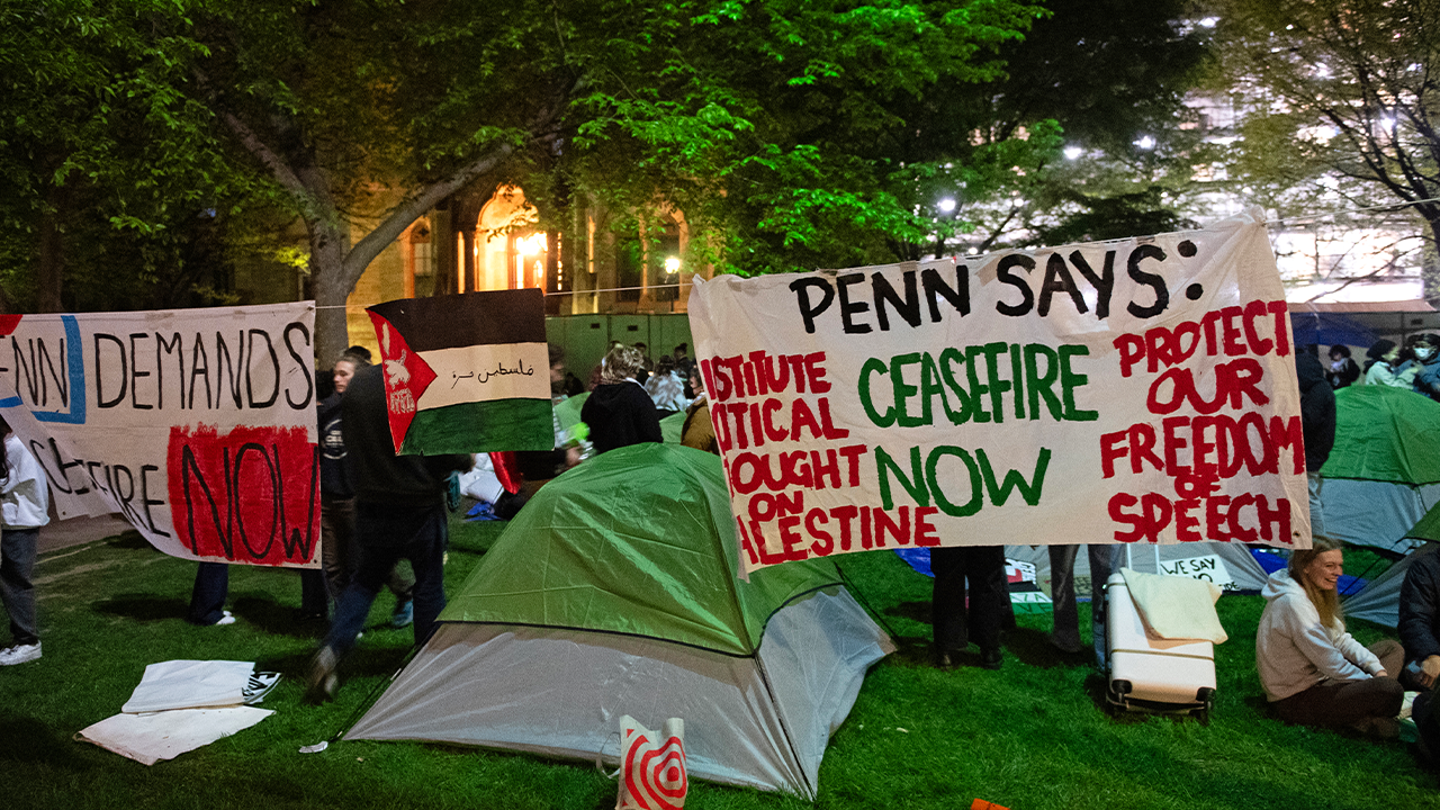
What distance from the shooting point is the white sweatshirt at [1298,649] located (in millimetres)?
4855

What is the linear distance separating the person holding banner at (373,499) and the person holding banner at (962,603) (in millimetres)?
2897

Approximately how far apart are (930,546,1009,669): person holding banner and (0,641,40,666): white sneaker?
5647mm

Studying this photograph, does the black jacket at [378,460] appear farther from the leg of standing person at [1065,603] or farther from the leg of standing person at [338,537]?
the leg of standing person at [1065,603]

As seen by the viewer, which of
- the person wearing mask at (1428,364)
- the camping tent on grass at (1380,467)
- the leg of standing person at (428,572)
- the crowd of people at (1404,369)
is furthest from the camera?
the crowd of people at (1404,369)

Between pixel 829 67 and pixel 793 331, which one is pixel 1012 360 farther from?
pixel 829 67

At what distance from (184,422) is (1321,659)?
19.6 feet

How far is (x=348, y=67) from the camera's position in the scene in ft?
47.1

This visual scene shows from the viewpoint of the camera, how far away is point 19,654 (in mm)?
5949

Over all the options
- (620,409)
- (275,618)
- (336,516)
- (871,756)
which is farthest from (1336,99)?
(275,618)

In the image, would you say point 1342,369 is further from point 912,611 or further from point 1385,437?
point 912,611

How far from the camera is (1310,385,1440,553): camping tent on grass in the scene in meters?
8.50

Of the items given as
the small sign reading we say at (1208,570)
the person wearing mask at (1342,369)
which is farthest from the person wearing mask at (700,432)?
the person wearing mask at (1342,369)

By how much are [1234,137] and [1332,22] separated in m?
4.38

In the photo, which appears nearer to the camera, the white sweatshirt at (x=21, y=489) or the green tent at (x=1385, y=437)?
the white sweatshirt at (x=21, y=489)
